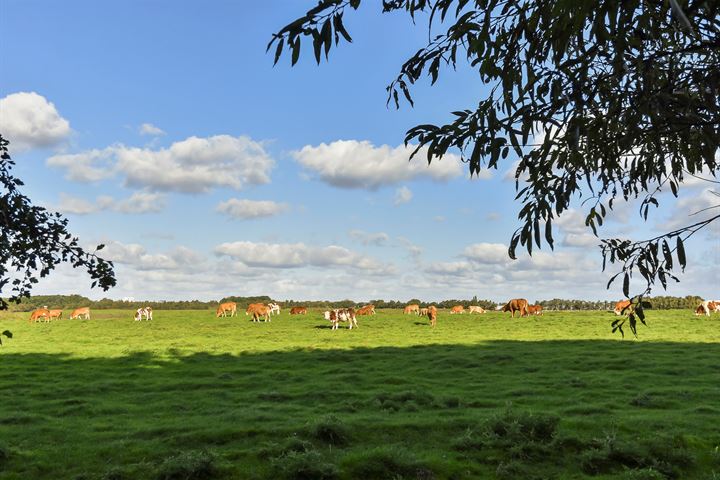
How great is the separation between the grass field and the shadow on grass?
0.21 ft

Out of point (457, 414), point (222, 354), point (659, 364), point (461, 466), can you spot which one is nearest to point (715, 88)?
point (461, 466)

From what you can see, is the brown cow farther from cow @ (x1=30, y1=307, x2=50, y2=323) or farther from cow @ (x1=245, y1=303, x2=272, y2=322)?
cow @ (x1=245, y1=303, x2=272, y2=322)

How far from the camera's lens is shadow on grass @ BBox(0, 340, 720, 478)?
1280 cm

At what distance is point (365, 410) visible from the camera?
52.4ft

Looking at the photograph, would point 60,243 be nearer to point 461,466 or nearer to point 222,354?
point 461,466

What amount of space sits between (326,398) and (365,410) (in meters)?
2.24

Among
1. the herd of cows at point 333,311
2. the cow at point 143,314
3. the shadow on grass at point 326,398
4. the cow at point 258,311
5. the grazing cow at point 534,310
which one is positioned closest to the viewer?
the shadow on grass at point 326,398

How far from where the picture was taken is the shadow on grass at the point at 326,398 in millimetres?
12805

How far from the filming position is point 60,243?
9.47 metres

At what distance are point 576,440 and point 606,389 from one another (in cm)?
705

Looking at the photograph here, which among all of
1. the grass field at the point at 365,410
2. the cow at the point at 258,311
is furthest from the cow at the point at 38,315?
the grass field at the point at 365,410

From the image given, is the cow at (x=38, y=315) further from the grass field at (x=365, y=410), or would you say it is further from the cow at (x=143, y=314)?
the grass field at (x=365, y=410)

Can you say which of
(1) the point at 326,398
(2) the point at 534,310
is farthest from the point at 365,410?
(2) the point at 534,310

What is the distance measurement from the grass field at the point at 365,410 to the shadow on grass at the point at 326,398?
63 millimetres
